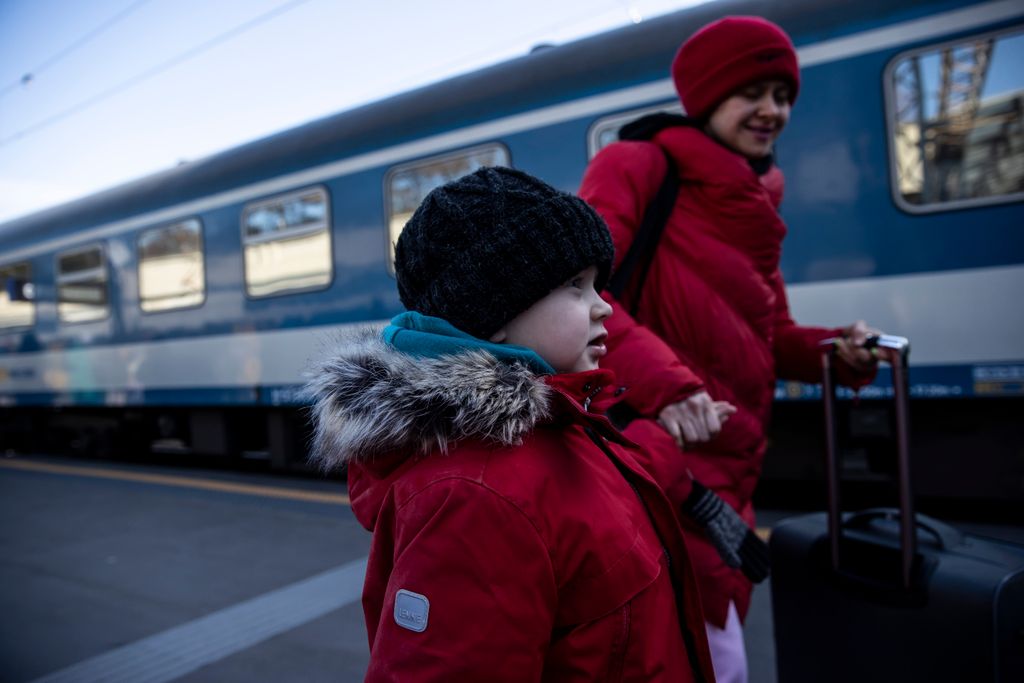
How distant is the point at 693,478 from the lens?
1.47 metres

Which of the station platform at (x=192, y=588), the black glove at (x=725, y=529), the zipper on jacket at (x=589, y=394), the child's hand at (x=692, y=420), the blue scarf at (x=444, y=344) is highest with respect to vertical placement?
the blue scarf at (x=444, y=344)

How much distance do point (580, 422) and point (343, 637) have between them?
2485mm

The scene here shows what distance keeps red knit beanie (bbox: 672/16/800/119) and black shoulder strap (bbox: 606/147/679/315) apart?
18 cm

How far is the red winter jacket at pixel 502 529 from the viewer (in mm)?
838

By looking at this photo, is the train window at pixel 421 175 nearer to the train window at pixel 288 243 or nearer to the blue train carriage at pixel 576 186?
the blue train carriage at pixel 576 186

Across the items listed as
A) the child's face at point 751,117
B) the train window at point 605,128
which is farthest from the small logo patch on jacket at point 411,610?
the train window at point 605,128

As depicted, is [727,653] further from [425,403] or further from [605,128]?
[605,128]

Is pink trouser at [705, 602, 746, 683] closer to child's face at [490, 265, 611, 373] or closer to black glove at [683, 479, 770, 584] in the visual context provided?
black glove at [683, 479, 770, 584]

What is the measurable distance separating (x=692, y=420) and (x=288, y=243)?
18.6 ft

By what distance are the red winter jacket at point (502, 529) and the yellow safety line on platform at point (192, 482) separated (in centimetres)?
476

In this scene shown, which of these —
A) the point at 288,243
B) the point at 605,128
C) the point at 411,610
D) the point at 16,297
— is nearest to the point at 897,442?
the point at 411,610

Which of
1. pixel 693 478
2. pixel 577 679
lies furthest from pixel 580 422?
pixel 693 478

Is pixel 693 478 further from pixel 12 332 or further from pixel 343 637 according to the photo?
pixel 12 332

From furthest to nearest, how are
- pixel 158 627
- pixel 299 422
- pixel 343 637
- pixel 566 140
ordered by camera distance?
1. pixel 299 422
2. pixel 566 140
3. pixel 158 627
4. pixel 343 637
